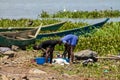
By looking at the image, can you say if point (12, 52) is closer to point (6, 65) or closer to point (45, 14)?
point (6, 65)

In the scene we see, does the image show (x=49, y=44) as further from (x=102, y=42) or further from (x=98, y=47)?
(x=102, y=42)

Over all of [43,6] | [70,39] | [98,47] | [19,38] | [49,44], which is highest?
[70,39]

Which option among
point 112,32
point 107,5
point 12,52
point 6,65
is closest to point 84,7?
point 107,5

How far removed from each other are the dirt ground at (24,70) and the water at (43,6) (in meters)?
12.0

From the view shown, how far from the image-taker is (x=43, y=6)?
31156 mm

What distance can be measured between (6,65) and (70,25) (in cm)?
816

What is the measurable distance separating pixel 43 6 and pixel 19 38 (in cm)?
1347

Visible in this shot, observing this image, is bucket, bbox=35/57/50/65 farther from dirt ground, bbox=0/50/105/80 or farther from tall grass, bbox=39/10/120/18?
tall grass, bbox=39/10/120/18

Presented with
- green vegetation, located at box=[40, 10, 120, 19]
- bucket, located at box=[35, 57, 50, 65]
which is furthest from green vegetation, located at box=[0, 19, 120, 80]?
green vegetation, located at box=[40, 10, 120, 19]

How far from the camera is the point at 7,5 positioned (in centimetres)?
3180

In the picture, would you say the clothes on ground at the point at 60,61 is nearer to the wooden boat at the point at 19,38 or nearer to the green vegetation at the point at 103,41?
the green vegetation at the point at 103,41

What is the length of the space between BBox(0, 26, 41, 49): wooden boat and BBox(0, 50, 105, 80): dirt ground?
0.97m

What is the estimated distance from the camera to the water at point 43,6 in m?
28.2

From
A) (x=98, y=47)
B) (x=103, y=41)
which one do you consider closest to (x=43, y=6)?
(x=103, y=41)
